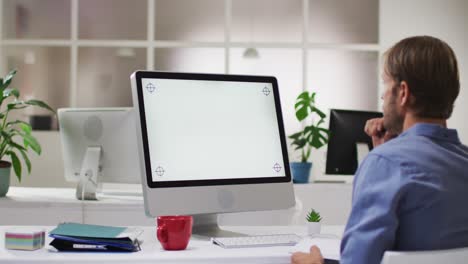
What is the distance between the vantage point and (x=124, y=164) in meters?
3.28

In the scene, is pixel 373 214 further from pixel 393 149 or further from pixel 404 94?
pixel 404 94

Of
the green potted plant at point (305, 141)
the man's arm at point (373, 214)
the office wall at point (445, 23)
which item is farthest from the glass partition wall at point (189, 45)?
the man's arm at point (373, 214)

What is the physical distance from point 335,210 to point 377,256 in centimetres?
318

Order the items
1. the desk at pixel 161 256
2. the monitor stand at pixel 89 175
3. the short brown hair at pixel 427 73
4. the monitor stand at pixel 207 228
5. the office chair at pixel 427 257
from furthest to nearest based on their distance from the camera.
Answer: the monitor stand at pixel 89 175 < the monitor stand at pixel 207 228 < the desk at pixel 161 256 < the short brown hair at pixel 427 73 < the office chair at pixel 427 257

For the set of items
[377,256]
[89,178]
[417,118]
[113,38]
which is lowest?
[89,178]

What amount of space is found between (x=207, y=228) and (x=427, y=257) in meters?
1.00

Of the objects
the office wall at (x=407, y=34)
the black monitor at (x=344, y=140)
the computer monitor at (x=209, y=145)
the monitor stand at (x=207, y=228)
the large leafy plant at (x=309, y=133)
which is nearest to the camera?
the computer monitor at (x=209, y=145)

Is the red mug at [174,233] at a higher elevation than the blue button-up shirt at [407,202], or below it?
below

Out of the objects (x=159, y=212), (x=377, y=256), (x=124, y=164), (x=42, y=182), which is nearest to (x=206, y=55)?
(x=42, y=182)

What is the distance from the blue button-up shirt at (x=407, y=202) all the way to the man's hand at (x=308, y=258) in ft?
0.68

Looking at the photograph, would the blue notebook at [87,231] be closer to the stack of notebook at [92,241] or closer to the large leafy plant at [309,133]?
the stack of notebook at [92,241]

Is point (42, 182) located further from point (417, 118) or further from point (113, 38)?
point (417, 118)

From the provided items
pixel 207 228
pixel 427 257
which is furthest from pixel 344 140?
pixel 427 257

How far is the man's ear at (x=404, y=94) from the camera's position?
4.54ft
